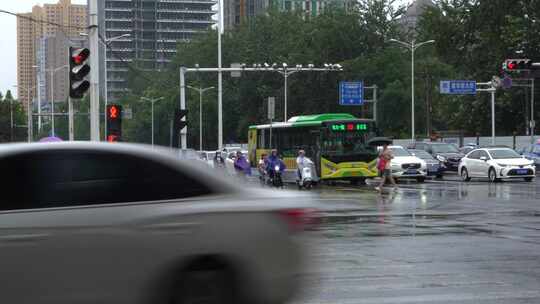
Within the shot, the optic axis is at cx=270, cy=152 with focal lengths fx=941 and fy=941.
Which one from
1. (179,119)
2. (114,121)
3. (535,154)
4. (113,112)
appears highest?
(113,112)

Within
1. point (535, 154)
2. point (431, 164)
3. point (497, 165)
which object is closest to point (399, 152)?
point (431, 164)

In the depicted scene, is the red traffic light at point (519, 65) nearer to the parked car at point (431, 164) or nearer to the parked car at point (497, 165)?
the parked car at point (497, 165)

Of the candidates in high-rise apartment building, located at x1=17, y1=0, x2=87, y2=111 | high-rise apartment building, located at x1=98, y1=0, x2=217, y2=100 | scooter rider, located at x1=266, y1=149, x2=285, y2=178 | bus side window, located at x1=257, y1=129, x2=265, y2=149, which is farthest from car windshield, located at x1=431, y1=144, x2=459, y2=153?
high-rise apartment building, located at x1=98, y1=0, x2=217, y2=100

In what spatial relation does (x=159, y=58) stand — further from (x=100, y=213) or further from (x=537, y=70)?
(x=100, y=213)

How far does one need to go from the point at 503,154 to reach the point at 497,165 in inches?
41.5

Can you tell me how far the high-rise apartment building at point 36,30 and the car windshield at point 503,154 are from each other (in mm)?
70352

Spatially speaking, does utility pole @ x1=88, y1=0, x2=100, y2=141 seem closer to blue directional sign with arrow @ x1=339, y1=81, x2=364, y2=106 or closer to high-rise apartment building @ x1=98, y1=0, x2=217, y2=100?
blue directional sign with arrow @ x1=339, y1=81, x2=364, y2=106

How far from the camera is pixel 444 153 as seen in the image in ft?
169

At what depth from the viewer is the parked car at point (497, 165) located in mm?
37969

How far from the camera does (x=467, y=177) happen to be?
40750mm

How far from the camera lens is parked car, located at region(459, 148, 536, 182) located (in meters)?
38.0

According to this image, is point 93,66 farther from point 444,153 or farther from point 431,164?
point 444,153

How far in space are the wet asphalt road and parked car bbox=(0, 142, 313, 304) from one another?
838mm

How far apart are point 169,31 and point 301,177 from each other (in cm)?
15764
